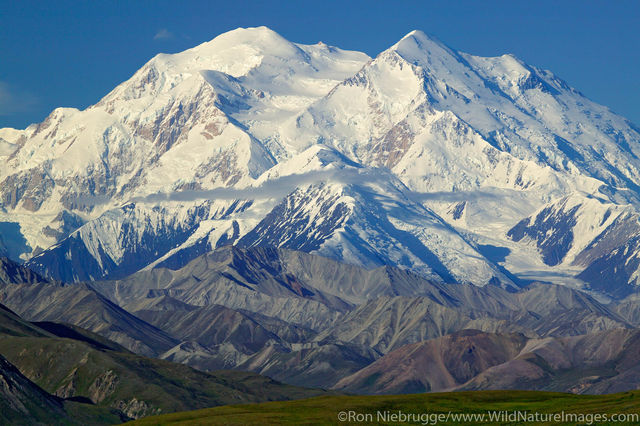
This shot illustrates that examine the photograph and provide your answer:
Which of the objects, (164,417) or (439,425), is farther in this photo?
(164,417)

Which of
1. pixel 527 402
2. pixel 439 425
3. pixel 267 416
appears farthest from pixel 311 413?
pixel 527 402

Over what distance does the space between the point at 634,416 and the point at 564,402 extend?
33104mm

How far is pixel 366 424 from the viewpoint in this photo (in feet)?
573

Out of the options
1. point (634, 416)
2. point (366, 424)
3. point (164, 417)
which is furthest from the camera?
point (164, 417)

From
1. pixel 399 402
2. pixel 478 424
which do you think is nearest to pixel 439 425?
pixel 478 424

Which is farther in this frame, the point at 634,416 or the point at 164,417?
the point at 164,417

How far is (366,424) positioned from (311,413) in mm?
12965

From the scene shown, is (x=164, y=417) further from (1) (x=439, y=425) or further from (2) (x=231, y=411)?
(1) (x=439, y=425)

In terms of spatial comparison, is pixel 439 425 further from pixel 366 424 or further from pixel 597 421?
pixel 597 421

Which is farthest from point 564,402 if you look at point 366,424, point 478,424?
point 366,424

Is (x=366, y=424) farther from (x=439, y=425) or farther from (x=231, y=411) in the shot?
(x=231, y=411)

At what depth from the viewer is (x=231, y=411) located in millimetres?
195250

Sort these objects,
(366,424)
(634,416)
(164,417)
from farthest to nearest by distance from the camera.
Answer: (164,417) < (366,424) < (634,416)

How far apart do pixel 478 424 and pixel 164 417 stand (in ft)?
152
